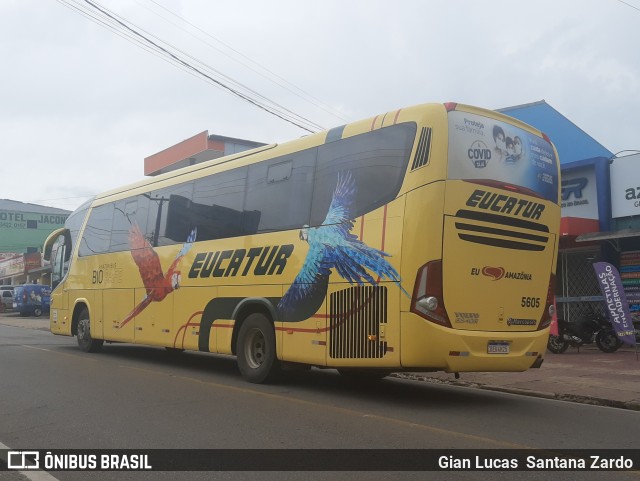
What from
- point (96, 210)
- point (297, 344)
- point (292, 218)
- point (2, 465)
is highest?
point (96, 210)

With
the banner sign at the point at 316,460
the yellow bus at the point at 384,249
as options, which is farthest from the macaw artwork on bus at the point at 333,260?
the banner sign at the point at 316,460

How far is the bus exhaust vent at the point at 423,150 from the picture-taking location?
25.3 feet

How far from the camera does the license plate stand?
7.88 metres

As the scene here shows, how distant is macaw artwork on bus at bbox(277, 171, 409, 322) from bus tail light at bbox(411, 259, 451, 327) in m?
0.43

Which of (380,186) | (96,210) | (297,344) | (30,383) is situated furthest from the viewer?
(96,210)

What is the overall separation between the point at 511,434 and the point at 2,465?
4.95 meters

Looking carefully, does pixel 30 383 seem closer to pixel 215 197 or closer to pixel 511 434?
pixel 215 197

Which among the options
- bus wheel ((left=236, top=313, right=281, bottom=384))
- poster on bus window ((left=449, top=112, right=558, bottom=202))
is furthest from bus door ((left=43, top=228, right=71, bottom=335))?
poster on bus window ((left=449, top=112, right=558, bottom=202))

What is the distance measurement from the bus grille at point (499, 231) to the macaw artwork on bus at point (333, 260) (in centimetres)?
110

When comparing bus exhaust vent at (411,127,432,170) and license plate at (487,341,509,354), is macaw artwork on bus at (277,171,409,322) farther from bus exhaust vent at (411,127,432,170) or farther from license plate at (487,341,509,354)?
license plate at (487,341,509,354)

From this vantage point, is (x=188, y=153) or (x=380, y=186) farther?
(x=188, y=153)

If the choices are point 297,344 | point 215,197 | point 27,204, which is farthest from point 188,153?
point 27,204

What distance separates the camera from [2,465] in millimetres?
5355

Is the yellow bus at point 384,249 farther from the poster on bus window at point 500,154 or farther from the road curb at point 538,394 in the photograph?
the road curb at point 538,394
